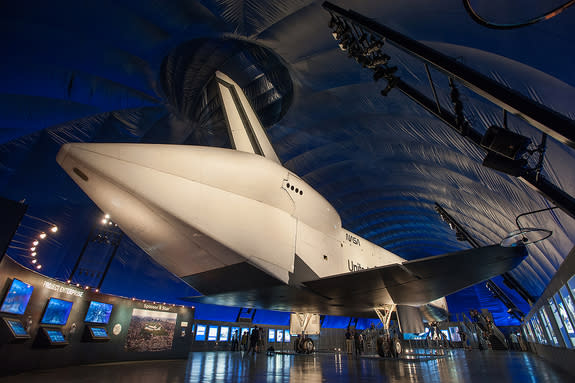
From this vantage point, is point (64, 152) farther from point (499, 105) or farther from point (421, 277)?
point (421, 277)

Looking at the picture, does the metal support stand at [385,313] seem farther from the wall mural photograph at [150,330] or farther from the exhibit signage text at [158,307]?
the exhibit signage text at [158,307]

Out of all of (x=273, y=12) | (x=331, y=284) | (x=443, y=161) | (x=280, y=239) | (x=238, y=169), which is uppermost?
(x=273, y=12)

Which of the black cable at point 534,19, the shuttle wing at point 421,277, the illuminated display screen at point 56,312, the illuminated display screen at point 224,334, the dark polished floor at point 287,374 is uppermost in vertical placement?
the black cable at point 534,19

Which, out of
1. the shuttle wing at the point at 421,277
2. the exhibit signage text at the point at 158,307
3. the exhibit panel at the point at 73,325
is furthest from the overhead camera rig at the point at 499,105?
the exhibit signage text at the point at 158,307

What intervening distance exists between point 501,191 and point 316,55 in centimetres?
800

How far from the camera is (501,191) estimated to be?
9.38 meters

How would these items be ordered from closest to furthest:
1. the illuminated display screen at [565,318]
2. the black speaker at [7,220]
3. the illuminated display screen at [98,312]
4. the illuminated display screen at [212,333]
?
the black speaker at [7,220] < the illuminated display screen at [565,318] < the illuminated display screen at [98,312] < the illuminated display screen at [212,333]

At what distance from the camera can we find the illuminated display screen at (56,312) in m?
6.16

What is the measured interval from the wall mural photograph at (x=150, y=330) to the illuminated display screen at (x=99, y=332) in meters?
0.86

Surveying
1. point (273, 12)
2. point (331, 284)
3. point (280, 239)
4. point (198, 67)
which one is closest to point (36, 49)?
point (198, 67)

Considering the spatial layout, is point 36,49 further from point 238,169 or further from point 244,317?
point 244,317

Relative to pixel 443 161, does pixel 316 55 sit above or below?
above

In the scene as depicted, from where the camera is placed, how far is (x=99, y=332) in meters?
7.68

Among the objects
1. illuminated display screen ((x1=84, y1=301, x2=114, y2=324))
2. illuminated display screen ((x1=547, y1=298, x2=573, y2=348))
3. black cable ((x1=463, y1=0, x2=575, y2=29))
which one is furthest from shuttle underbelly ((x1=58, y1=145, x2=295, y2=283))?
illuminated display screen ((x1=547, y1=298, x2=573, y2=348))
